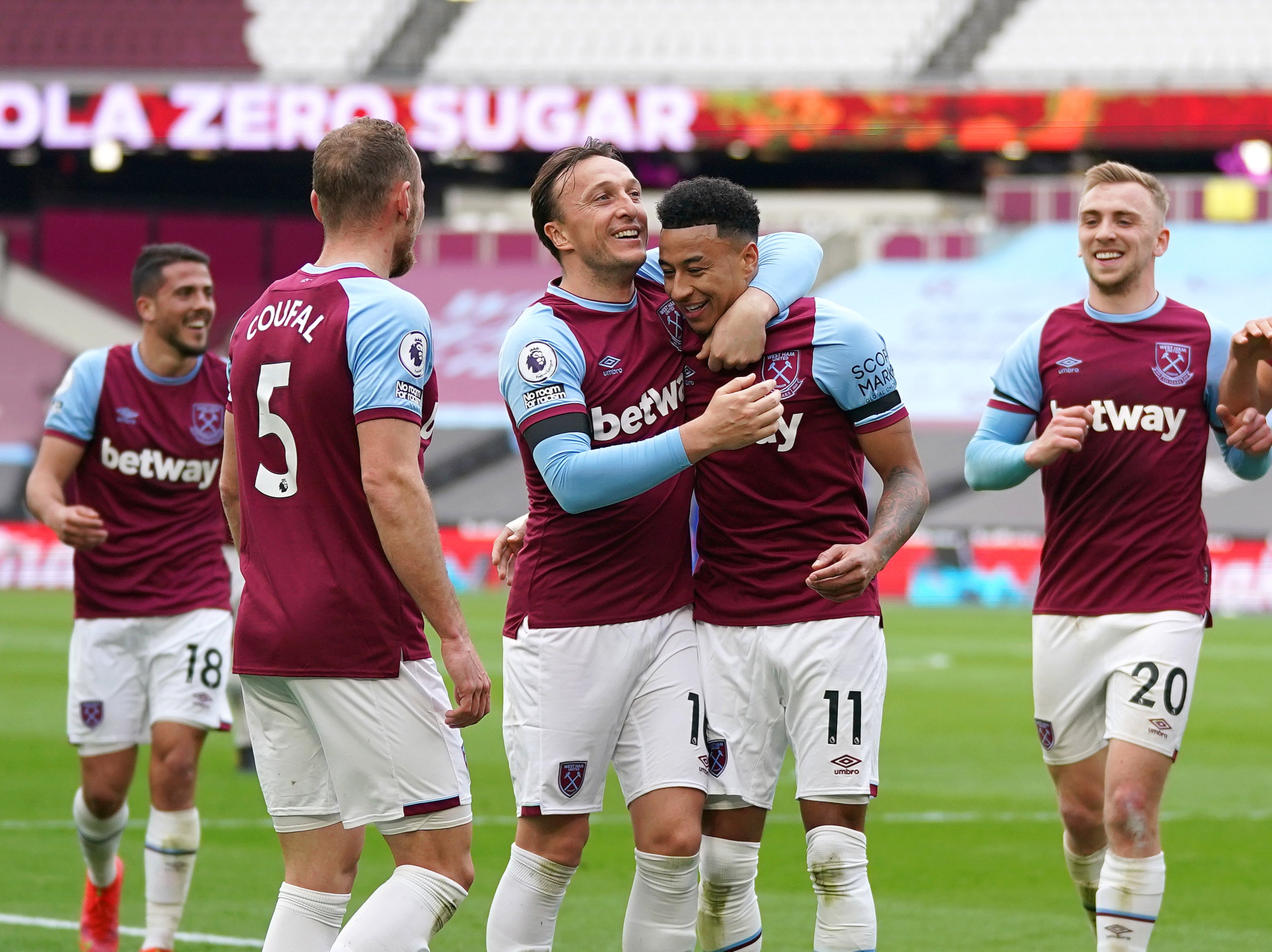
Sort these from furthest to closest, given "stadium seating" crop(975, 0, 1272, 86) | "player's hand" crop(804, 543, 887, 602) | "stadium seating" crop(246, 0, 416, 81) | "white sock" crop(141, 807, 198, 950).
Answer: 1. "stadium seating" crop(246, 0, 416, 81)
2. "stadium seating" crop(975, 0, 1272, 86)
3. "white sock" crop(141, 807, 198, 950)
4. "player's hand" crop(804, 543, 887, 602)

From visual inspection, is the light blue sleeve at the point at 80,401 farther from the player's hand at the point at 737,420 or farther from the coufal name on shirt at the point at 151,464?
the player's hand at the point at 737,420

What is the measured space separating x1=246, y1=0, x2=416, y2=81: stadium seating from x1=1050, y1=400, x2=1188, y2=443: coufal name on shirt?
27.4 m

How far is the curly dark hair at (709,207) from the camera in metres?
4.74

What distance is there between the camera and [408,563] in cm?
409

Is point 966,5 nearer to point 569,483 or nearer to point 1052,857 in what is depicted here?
point 1052,857

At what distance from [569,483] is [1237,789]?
23.6 ft

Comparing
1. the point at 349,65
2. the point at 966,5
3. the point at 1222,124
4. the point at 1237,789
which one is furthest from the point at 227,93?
the point at 1237,789

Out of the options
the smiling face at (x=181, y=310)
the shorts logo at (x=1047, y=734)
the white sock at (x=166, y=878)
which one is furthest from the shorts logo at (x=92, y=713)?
the shorts logo at (x=1047, y=734)

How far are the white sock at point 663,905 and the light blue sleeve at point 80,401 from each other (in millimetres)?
3088

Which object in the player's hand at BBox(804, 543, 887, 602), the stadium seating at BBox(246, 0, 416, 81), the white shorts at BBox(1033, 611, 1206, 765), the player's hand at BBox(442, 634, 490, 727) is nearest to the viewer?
the player's hand at BBox(442, 634, 490, 727)

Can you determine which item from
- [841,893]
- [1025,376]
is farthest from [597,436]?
[1025,376]

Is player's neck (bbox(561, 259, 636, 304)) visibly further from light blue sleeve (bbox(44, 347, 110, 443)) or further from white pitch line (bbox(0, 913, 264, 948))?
white pitch line (bbox(0, 913, 264, 948))

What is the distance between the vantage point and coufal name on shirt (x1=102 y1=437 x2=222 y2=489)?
6.63 m

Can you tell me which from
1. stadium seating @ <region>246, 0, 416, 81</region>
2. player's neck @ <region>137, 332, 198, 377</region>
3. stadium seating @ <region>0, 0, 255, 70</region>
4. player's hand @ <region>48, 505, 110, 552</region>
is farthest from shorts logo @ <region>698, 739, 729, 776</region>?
stadium seating @ <region>0, 0, 255, 70</region>
